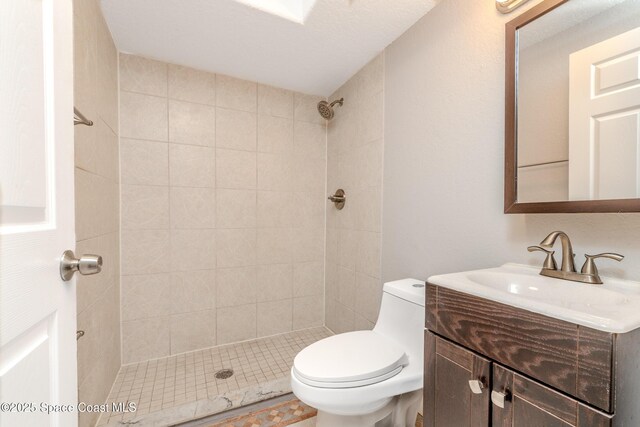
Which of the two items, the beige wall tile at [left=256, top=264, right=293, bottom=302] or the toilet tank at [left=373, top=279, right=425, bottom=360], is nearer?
the toilet tank at [left=373, top=279, right=425, bottom=360]

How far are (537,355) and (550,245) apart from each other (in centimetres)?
39

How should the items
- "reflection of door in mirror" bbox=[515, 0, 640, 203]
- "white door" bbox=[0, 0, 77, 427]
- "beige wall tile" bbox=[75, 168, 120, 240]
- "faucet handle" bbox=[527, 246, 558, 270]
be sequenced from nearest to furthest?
"white door" bbox=[0, 0, 77, 427], "reflection of door in mirror" bbox=[515, 0, 640, 203], "faucet handle" bbox=[527, 246, 558, 270], "beige wall tile" bbox=[75, 168, 120, 240]

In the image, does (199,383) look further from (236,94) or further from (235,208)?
(236,94)

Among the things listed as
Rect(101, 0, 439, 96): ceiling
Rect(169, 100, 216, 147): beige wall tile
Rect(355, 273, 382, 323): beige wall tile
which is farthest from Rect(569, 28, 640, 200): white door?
Rect(169, 100, 216, 147): beige wall tile

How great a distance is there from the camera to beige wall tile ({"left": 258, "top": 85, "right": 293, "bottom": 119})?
7.18 ft

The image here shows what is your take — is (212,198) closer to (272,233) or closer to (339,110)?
(272,233)

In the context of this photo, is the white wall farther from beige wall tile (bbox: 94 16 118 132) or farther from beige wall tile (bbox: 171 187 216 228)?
beige wall tile (bbox: 94 16 118 132)

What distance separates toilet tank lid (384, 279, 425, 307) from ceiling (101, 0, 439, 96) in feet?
4.50

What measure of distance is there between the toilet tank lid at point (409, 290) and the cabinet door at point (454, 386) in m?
0.34

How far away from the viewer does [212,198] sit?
2.05 m

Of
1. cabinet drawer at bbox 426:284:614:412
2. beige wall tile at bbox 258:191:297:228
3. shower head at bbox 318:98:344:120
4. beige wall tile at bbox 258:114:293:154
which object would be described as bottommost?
cabinet drawer at bbox 426:284:614:412

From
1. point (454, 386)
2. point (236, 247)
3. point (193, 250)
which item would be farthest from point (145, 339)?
point (454, 386)

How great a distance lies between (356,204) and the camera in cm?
201

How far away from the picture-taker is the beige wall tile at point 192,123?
1925 millimetres
